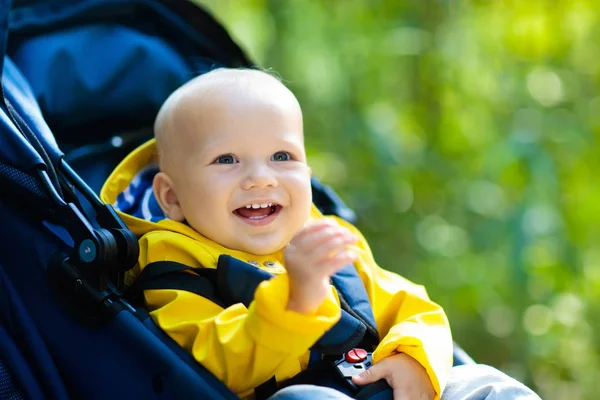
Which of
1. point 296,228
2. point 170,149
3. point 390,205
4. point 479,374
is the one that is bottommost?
point 390,205

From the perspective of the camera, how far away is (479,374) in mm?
1294

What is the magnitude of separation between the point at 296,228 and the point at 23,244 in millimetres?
424

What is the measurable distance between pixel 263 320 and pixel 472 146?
1.82 metres

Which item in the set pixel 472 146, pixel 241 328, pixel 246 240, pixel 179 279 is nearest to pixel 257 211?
pixel 246 240

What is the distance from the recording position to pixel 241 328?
112 cm

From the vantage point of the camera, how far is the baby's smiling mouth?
1.34 meters

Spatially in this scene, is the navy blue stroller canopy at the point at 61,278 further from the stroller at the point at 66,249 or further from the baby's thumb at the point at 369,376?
the baby's thumb at the point at 369,376

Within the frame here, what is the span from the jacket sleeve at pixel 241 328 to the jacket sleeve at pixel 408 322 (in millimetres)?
154

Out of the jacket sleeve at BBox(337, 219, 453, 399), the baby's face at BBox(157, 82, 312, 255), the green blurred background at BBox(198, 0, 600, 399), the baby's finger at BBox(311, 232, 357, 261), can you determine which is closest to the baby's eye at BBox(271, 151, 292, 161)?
the baby's face at BBox(157, 82, 312, 255)

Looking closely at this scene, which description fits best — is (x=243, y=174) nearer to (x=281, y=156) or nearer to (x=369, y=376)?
(x=281, y=156)

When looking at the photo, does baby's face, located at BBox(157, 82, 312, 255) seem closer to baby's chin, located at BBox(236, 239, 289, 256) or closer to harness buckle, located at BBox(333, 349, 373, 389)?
baby's chin, located at BBox(236, 239, 289, 256)

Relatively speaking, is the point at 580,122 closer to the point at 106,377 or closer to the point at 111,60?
the point at 111,60

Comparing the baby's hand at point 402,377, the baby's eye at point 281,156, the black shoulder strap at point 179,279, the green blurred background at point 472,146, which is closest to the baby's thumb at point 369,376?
the baby's hand at point 402,377

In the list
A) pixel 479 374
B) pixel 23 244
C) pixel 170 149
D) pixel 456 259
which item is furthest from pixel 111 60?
pixel 456 259
